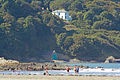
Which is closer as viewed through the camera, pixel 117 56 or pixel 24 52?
pixel 24 52

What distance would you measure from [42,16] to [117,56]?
2877 cm

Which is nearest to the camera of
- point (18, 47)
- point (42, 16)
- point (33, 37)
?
point (18, 47)

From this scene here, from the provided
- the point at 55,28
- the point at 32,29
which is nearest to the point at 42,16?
the point at 55,28

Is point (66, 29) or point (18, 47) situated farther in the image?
point (66, 29)

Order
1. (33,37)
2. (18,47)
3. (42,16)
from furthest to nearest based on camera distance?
(42,16) < (33,37) < (18,47)

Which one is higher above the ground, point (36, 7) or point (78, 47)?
point (36, 7)

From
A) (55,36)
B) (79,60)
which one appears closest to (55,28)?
(55,36)

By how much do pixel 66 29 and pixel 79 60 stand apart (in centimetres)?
1970

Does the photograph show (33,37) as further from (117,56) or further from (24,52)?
(117,56)

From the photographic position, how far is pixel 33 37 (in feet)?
566

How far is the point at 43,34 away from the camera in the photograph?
7008 inches

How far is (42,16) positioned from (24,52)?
25.8 meters

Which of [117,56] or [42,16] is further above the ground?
[42,16]

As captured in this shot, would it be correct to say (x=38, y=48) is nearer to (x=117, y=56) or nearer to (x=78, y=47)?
(x=78, y=47)
